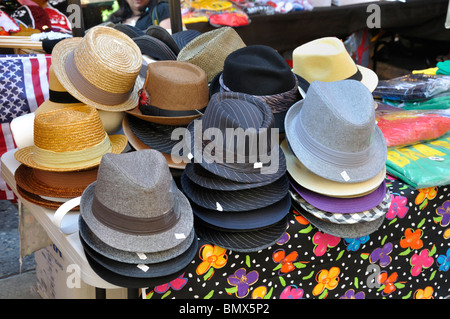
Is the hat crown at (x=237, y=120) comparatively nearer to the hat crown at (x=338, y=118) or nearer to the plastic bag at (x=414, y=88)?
the hat crown at (x=338, y=118)

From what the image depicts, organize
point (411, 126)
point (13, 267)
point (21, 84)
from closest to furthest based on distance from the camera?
point (411, 126) < point (21, 84) < point (13, 267)

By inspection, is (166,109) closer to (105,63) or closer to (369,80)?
(105,63)

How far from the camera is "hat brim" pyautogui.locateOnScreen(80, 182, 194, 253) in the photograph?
4.45 ft

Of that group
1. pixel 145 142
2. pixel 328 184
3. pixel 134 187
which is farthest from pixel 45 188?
pixel 328 184

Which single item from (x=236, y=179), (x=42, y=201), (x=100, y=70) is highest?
(x=100, y=70)

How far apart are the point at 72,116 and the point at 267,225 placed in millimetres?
802

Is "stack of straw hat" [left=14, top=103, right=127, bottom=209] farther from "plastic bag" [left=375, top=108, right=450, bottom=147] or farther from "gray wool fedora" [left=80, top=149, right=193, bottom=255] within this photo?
"plastic bag" [left=375, top=108, right=450, bottom=147]

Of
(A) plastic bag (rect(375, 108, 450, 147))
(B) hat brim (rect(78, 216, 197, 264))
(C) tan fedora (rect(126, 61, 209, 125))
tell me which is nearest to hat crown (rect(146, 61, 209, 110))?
(C) tan fedora (rect(126, 61, 209, 125))

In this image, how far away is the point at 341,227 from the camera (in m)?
1.79

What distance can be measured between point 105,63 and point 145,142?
1.12ft

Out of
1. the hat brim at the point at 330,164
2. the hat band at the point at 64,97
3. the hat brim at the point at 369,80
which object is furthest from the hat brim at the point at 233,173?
the hat brim at the point at 369,80
